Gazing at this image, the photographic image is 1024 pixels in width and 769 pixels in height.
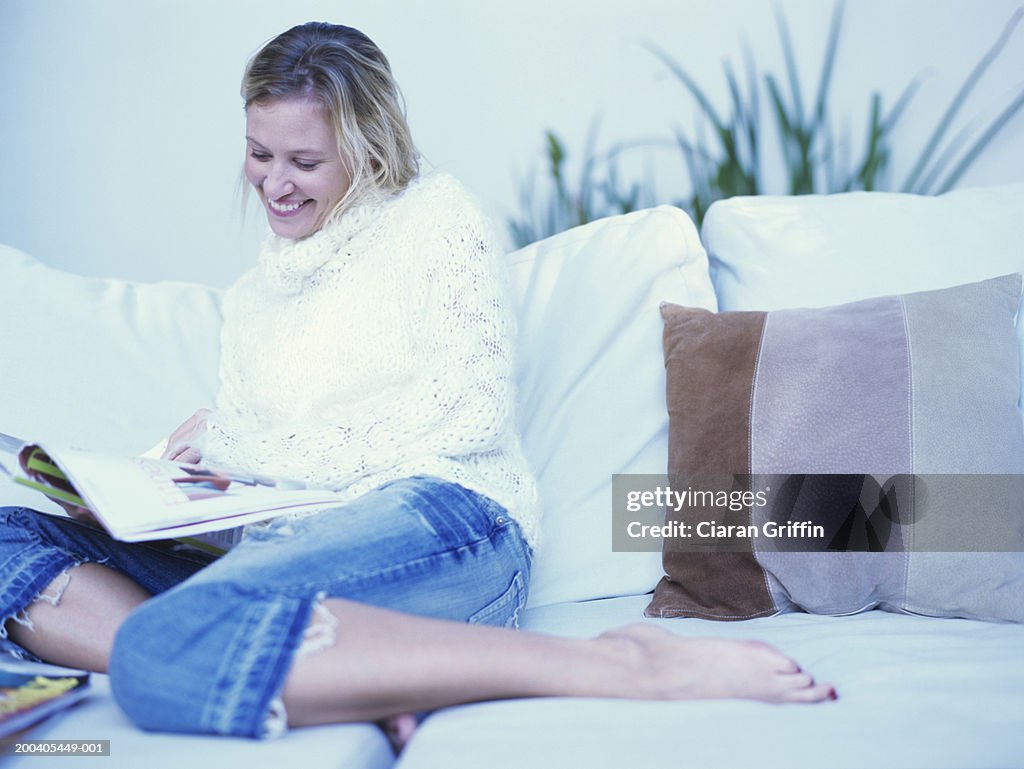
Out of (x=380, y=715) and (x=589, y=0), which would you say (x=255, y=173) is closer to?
(x=380, y=715)

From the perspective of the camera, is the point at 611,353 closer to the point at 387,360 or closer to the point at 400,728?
the point at 387,360

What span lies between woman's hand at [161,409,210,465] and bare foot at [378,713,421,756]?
61cm

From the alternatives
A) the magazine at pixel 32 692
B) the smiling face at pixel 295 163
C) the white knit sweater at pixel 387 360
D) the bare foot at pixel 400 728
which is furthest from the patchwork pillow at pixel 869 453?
the magazine at pixel 32 692

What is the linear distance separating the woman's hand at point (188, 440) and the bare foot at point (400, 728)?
61 centimetres

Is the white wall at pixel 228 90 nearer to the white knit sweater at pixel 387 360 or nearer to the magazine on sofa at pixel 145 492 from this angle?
the white knit sweater at pixel 387 360

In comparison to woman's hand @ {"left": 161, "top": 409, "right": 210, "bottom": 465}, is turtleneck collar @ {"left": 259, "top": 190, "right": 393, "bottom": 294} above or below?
above

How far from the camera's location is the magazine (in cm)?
88

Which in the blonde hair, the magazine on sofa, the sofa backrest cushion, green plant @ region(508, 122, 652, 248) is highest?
the blonde hair

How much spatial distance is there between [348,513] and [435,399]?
201 mm

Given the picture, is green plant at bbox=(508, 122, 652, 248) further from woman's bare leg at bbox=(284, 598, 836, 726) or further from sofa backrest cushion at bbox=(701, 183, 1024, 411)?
woman's bare leg at bbox=(284, 598, 836, 726)

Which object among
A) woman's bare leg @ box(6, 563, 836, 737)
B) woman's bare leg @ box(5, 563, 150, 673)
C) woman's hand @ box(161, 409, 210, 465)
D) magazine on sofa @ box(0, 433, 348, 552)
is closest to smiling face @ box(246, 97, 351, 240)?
woman's hand @ box(161, 409, 210, 465)

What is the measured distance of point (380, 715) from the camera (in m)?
0.95

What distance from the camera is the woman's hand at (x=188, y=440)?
4.69 feet

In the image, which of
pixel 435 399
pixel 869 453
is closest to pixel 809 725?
pixel 869 453
